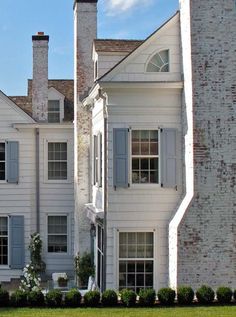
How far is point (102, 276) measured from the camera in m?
20.3

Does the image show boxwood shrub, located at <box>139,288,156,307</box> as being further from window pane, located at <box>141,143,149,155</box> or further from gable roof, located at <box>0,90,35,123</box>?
gable roof, located at <box>0,90,35,123</box>

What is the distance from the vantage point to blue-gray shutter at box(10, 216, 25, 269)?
27703 mm

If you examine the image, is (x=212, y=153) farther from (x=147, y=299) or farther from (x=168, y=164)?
(x=147, y=299)

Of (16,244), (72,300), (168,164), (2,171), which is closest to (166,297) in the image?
(72,300)

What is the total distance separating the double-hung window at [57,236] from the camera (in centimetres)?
2873

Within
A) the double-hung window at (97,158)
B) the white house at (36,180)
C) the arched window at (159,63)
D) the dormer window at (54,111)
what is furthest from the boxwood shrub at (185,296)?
the dormer window at (54,111)

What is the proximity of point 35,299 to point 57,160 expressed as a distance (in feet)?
39.2

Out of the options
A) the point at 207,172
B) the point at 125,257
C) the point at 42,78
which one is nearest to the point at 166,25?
the point at 207,172

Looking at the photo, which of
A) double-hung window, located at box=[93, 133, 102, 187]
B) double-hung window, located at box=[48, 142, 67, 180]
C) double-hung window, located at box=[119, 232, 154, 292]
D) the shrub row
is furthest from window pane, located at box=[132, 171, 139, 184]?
double-hung window, located at box=[48, 142, 67, 180]

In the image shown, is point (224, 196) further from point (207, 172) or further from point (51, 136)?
point (51, 136)

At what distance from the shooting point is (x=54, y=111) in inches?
1165

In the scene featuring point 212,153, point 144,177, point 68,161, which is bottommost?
point 144,177

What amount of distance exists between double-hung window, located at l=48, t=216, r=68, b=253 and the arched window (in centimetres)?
1120

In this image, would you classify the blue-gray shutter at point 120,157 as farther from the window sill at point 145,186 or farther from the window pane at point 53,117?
the window pane at point 53,117
